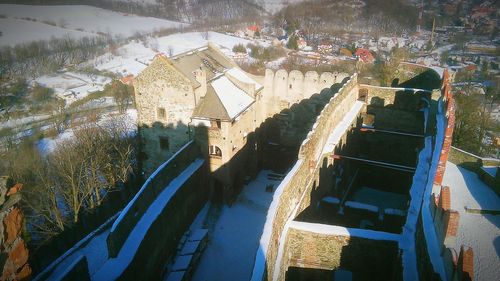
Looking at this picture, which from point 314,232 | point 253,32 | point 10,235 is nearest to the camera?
point 10,235

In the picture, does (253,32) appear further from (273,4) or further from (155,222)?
(155,222)

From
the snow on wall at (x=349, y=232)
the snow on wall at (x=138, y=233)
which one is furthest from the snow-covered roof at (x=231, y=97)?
the snow on wall at (x=349, y=232)

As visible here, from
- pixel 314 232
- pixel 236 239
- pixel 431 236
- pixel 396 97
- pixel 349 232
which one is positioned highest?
pixel 396 97

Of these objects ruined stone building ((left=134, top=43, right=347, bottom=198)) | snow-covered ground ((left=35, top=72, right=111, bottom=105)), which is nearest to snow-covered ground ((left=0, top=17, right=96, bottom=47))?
snow-covered ground ((left=35, top=72, right=111, bottom=105))

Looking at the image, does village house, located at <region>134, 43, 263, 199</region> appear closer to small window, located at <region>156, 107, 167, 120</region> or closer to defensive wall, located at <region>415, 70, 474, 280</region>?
small window, located at <region>156, 107, 167, 120</region>

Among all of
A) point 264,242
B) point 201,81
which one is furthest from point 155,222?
point 201,81

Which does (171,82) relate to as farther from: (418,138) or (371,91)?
(418,138)

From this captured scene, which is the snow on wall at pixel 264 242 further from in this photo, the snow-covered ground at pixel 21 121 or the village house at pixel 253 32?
the village house at pixel 253 32
